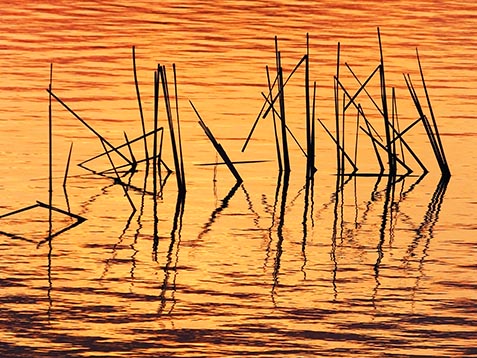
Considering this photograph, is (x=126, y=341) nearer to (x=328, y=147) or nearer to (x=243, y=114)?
(x=328, y=147)

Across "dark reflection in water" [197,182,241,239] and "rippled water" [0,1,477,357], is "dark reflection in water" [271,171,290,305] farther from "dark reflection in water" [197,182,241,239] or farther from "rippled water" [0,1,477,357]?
"dark reflection in water" [197,182,241,239]

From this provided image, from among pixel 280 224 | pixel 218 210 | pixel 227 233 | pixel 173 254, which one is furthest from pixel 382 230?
pixel 173 254

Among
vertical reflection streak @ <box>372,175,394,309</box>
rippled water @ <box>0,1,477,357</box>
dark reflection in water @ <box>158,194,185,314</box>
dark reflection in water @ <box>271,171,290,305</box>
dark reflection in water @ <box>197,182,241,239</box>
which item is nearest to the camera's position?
rippled water @ <box>0,1,477,357</box>

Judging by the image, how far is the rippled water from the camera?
26.4ft

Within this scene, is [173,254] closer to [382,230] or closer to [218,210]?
[218,210]

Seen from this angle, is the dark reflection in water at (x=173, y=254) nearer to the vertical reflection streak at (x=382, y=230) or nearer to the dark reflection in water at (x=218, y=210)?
the dark reflection in water at (x=218, y=210)

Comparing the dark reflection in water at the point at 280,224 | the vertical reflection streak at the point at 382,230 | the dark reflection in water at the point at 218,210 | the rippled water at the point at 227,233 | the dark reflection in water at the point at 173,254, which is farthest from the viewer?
the dark reflection in water at the point at 218,210

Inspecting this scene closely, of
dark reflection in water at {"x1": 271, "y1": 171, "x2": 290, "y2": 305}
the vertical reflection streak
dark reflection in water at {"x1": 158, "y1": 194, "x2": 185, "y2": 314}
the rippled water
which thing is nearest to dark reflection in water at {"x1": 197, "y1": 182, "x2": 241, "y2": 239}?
the rippled water

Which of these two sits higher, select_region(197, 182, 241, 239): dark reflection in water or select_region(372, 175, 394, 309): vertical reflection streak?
select_region(372, 175, 394, 309): vertical reflection streak

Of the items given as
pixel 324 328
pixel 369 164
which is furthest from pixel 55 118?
pixel 324 328

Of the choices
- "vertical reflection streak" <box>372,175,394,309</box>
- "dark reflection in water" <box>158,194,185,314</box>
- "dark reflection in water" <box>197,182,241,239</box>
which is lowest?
"dark reflection in water" <box>158,194,185,314</box>

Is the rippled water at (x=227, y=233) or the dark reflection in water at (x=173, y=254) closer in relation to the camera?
the rippled water at (x=227, y=233)

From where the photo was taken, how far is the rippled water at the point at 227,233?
804 cm

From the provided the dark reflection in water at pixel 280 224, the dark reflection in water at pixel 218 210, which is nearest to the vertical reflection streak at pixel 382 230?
the dark reflection in water at pixel 280 224
